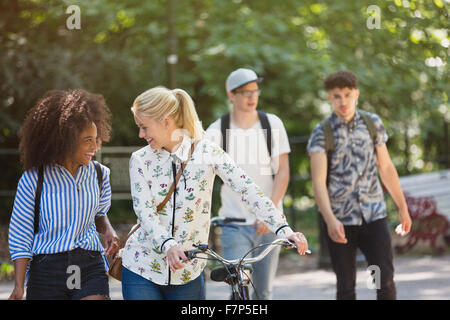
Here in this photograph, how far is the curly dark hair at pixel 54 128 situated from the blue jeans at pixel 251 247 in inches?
71.3

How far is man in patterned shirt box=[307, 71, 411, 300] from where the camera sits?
5.30m

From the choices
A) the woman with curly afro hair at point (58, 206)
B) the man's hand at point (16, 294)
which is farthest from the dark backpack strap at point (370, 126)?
the man's hand at point (16, 294)

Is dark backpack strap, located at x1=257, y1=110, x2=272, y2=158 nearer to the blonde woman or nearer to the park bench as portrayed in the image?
the blonde woman

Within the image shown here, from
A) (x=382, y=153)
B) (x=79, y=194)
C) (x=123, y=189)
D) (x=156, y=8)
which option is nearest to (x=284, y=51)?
(x=156, y=8)

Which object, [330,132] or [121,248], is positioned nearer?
[121,248]

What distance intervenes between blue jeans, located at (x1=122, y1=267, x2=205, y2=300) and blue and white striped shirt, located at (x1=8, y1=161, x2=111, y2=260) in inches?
9.7

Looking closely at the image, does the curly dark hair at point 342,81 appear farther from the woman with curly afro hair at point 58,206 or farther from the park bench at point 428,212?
the park bench at point 428,212

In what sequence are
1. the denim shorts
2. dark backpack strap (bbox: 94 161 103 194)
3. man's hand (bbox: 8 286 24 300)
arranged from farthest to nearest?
dark backpack strap (bbox: 94 161 103 194) < the denim shorts < man's hand (bbox: 8 286 24 300)

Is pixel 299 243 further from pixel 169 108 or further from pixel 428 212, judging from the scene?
pixel 428 212

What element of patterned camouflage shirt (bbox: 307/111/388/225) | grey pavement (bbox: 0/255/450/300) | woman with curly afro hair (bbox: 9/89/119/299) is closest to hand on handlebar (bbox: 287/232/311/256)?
woman with curly afro hair (bbox: 9/89/119/299)

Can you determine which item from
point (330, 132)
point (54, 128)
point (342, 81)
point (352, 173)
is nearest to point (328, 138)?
point (330, 132)

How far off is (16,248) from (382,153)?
287 cm

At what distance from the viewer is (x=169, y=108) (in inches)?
145

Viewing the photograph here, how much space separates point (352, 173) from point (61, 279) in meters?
2.47
